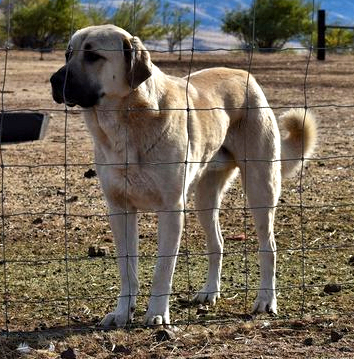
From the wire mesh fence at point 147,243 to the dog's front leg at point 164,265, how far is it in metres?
0.12

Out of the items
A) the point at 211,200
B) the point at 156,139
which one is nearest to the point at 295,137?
the point at 211,200

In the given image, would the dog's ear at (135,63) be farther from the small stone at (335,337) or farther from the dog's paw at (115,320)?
the small stone at (335,337)

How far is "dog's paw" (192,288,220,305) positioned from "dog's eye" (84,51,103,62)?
172 cm

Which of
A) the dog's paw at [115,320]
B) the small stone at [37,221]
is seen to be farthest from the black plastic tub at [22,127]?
the dog's paw at [115,320]

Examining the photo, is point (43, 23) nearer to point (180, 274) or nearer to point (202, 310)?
point (180, 274)

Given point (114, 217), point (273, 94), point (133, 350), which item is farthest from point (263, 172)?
point (273, 94)

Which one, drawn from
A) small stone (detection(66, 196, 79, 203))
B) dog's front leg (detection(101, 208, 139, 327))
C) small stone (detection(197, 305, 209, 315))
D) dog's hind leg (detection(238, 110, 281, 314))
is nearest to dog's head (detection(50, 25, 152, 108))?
dog's front leg (detection(101, 208, 139, 327))

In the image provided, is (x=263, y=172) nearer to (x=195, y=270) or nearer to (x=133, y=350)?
(x=195, y=270)

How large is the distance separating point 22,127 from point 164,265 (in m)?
7.72

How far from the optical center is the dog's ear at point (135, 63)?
609cm

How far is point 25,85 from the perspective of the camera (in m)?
22.1

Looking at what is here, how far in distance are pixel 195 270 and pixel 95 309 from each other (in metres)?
1.22

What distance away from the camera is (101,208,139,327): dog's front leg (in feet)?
20.8

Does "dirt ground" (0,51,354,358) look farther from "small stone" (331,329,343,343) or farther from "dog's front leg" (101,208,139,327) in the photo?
"dog's front leg" (101,208,139,327)
